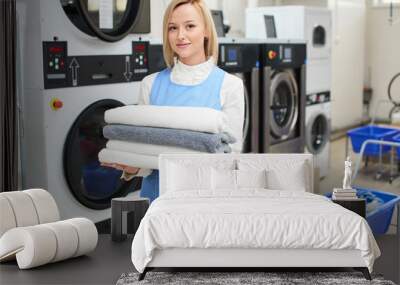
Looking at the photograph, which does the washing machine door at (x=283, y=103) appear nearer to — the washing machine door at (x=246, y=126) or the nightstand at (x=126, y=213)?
the washing machine door at (x=246, y=126)

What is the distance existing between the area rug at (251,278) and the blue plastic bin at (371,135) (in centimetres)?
233

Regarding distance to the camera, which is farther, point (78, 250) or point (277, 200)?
point (78, 250)

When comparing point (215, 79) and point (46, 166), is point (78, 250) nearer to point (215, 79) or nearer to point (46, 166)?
point (46, 166)

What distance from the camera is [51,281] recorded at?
2.21 meters

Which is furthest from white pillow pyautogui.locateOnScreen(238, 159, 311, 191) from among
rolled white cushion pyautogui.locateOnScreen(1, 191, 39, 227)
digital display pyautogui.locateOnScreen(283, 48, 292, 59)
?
digital display pyautogui.locateOnScreen(283, 48, 292, 59)

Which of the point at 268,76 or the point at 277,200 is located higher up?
the point at 268,76

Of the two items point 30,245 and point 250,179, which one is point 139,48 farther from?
point 30,245

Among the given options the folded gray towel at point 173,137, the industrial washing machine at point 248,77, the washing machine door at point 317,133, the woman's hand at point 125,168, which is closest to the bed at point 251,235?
the folded gray towel at point 173,137

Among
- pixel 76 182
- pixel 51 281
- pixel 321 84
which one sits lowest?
pixel 51 281

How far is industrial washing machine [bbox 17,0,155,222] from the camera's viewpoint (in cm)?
287

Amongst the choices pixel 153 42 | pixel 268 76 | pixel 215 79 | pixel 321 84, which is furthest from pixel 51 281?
pixel 321 84

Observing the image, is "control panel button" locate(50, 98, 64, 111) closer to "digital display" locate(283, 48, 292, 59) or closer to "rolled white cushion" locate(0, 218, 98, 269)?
"rolled white cushion" locate(0, 218, 98, 269)

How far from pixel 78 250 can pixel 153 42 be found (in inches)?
51.4

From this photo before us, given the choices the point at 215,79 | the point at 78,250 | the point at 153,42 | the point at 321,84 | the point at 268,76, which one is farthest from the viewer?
the point at 321,84
